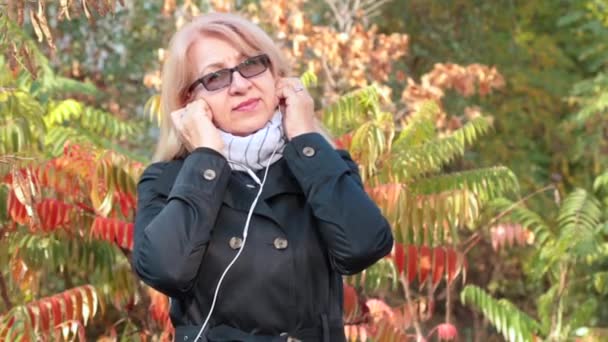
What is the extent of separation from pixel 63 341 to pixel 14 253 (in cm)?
55

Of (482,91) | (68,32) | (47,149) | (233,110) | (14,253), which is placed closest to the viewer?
(233,110)

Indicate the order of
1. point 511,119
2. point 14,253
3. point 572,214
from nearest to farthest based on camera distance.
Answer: point 14,253 → point 572,214 → point 511,119

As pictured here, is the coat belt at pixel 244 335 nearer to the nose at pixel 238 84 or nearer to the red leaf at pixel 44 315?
the nose at pixel 238 84

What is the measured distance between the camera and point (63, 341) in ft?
16.8

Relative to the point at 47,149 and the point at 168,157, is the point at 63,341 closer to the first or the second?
the point at 47,149

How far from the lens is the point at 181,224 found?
2830mm

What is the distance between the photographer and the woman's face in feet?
9.79

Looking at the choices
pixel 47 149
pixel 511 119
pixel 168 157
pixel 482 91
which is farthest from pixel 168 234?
pixel 511 119

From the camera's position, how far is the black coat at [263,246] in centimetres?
281

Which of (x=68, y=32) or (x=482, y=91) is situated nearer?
(x=482, y=91)

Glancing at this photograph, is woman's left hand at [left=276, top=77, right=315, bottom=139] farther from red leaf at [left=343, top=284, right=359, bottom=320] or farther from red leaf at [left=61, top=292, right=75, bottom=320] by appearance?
red leaf at [left=343, top=284, right=359, bottom=320]

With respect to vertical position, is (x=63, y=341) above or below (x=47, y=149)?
below

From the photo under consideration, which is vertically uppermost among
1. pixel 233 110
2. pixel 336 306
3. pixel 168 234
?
pixel 233 110

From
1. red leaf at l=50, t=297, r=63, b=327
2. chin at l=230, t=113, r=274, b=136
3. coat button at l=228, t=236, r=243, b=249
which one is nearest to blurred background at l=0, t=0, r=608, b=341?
red leaf at l=50, t=297, r=63, b=327
